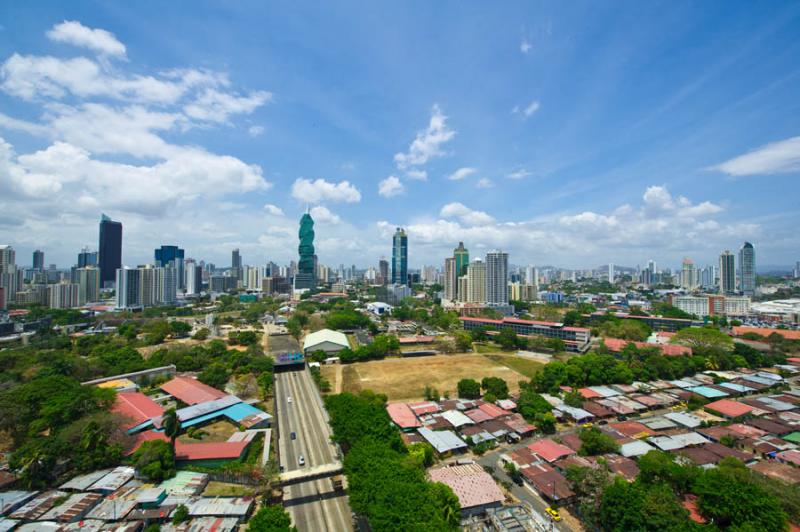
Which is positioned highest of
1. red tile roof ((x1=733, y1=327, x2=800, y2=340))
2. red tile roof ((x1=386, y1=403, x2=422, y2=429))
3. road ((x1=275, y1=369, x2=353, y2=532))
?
red tile roof ((x1=733, y1=327, x2=800, y2=340))

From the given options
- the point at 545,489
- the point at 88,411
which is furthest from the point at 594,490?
the point at 88,411

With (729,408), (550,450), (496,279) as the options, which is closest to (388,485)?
(550,450)

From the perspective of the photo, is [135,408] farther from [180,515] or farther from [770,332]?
[770,332]

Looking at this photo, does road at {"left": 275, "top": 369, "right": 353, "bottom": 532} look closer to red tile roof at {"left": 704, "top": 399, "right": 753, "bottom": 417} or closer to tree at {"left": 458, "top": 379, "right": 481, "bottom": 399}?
tree at {"left": 458, "top": 379, "right": 481, "bottom": 399}

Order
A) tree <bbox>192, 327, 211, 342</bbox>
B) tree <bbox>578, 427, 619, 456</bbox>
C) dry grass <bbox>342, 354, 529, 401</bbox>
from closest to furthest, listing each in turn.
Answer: tree <bbox>578, 427, 619, 456</bbox> → dry grass <bbox>342, 354, 529, 401</bbox> → tree <bbox>192, 327, 211, 342</bbox>

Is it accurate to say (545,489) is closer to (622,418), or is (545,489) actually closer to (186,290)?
(622,418)

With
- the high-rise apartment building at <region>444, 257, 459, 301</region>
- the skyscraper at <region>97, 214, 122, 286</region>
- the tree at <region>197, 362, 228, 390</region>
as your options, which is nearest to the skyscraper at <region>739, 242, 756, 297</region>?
the high-rise apartment building at <region>444, 257, 459, 301</region>
